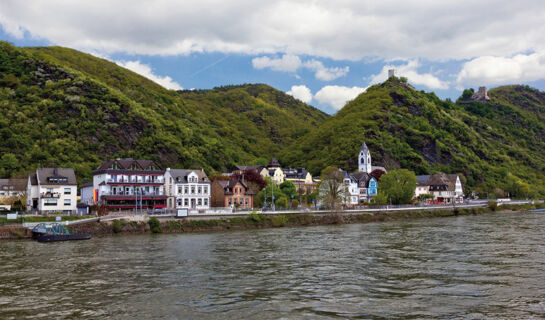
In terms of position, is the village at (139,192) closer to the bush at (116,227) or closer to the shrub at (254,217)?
the shrub at (254,217)

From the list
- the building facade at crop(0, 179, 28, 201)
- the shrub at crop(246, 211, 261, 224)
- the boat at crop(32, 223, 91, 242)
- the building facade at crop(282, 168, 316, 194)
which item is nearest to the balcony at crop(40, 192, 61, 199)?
the building facade at crop(0, 179, 28, 201)

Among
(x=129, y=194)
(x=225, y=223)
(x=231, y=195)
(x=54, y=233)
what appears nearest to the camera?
(x=54, y=233)

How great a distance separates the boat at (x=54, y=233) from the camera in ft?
203

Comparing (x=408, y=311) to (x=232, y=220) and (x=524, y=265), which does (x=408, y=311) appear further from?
(x=232, y=220)

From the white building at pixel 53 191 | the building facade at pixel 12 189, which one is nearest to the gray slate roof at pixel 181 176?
the white building at pixel 53 191

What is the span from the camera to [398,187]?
4751 inches

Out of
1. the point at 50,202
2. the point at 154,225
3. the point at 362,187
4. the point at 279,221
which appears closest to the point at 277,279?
the point at 154,225

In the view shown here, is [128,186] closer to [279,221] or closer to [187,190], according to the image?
[187,190]

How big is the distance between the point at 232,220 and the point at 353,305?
176 ft

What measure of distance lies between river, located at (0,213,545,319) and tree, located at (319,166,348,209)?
38785 mm

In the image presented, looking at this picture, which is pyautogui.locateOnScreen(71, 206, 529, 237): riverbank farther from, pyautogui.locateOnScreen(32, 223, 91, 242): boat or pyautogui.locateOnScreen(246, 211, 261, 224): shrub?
pyautogui.locateOnScreen(32, 223, 91, 242): boat

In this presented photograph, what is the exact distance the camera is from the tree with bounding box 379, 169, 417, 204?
120438 millimetres

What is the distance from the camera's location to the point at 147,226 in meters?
71.8

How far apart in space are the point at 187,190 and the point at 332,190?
31.5 meters
